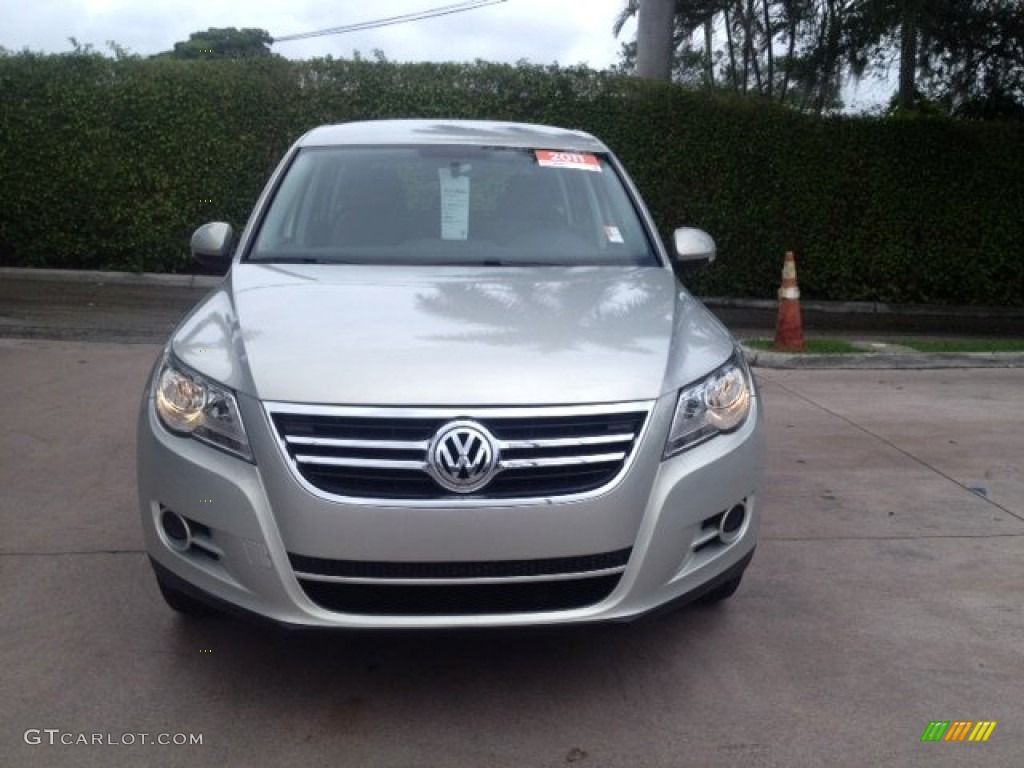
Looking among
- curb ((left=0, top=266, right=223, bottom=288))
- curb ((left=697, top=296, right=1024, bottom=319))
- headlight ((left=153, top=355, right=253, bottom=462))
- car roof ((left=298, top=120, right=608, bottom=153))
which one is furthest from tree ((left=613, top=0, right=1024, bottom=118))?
headlight ((left=153, top=355, right=253, bottom=462))

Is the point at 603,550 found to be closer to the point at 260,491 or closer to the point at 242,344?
the point at 260,491

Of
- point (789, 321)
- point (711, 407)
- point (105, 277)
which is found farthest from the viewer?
point (105, 277)

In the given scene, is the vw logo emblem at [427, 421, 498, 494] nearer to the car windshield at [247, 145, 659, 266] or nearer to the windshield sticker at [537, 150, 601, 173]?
the car windshield at [247, 145, 659, 266]

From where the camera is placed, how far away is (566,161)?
5.26 meters

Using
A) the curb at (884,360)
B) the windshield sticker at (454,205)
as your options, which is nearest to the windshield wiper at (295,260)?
the windshield sticker at (454,205)

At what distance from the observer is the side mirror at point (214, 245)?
4816 mm

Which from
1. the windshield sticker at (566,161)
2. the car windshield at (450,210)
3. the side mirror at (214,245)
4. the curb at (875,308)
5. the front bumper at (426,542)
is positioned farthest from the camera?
the curb at (875,308)

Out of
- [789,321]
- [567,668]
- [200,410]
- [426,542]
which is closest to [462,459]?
[426,542]

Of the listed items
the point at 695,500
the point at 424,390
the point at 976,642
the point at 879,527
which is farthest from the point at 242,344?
the point at 879,527

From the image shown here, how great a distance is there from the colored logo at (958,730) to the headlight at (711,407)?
104cm

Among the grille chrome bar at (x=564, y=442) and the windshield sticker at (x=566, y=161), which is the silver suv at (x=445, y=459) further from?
the windshield sticker at (x=566, y=161)

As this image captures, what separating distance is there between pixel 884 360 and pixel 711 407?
6.95 m

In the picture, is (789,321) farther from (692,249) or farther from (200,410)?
(200,410)

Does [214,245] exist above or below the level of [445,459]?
above
